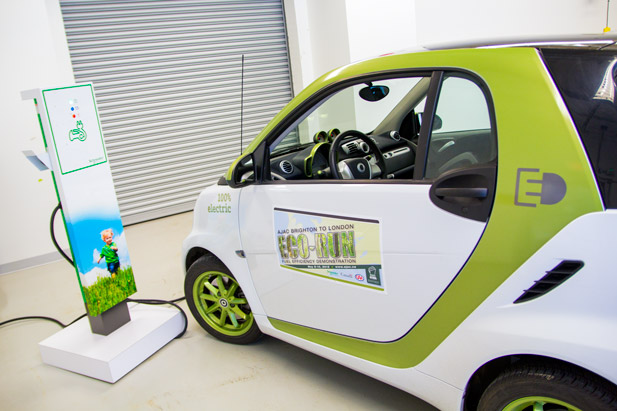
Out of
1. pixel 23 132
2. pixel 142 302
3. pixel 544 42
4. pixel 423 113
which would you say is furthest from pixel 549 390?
pixel 23 132

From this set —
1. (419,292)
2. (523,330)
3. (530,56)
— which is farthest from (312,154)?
(523,330)

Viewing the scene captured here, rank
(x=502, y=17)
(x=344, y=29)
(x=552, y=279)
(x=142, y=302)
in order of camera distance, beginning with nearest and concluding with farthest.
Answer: (x=552, y=279)
(x=142, y=302)
(x=344, y=29)
(x=502, y=17)

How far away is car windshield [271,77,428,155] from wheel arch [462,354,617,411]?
110 cm

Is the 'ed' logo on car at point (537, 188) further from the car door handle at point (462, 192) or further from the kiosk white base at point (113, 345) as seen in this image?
the kiosk white base at point (113, 345)

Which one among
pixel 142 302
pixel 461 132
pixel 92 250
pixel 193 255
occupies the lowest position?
pixel 142 302

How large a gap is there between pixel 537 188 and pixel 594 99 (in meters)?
0.28

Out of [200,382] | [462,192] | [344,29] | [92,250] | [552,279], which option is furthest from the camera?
[344,29]

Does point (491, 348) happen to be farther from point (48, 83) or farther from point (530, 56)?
point (48, 83)

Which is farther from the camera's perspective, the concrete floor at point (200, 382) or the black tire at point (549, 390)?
the concrete floor at point (200, 382)

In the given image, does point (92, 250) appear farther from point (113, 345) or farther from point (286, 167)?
point (286, 167)

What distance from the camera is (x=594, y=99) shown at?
1214 millimetres

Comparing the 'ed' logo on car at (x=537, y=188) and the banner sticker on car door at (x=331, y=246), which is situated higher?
the 'ed' logo on car at (x=537, y=188)

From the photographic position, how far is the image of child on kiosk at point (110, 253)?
2.47m

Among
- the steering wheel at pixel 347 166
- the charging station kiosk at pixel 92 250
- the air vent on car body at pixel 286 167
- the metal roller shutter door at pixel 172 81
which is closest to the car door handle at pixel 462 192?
the steering wheel at pixel 347 166
